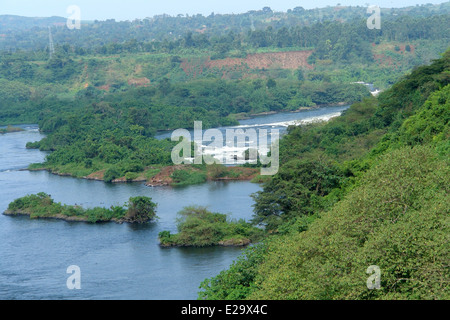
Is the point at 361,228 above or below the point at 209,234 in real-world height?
above

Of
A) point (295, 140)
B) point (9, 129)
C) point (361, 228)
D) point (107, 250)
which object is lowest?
point (107, 250)

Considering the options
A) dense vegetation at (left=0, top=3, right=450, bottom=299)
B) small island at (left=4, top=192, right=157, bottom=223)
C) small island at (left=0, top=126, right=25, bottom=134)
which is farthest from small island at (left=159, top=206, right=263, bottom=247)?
small island at (left=0, top=126, right=25, bottom=134)

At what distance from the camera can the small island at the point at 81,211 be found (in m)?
28.1

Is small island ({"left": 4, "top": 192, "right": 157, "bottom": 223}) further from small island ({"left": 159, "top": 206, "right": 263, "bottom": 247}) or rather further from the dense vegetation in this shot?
small island ({"left": 159, "top": 206, "right": 263, "bottom": 247})

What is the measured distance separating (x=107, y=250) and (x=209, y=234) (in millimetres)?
3486

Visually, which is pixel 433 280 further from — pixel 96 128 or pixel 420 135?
pixel 96 128

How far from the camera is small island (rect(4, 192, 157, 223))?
2814 cm

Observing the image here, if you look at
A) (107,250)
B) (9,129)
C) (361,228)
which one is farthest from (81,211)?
(9,129)

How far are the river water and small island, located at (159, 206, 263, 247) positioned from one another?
349 mm

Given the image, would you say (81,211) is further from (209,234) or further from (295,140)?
(295,140)

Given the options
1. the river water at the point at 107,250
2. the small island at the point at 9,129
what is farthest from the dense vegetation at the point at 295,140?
the small island at the point at 9,129

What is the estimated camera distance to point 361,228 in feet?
46.1

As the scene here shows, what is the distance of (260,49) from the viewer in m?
82.1

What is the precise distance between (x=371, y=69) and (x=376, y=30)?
848cm
